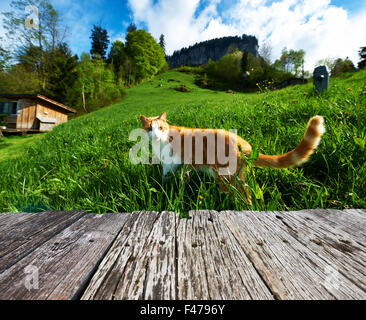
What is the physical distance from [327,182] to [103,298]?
2253 millimetres

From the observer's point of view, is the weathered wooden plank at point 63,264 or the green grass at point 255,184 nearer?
the weathered wooden plank at point 63,264

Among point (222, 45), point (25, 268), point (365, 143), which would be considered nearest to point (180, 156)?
point (25, 268)

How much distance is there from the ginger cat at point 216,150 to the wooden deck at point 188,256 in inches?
26.2

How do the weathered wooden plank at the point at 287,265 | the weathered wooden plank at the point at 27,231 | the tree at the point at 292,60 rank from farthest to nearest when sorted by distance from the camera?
1. the tree at the point at 292,60
2. the weathered wooden plank at the point at 27,231
3. the weathered wooden plank at the point at 287,265

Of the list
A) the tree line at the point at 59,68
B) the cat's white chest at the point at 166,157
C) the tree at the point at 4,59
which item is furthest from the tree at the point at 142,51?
the cat's white chest at the point at 166,157

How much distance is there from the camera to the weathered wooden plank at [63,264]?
22.3 inches

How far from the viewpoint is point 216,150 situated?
1.82 m

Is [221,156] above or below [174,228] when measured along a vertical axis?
above

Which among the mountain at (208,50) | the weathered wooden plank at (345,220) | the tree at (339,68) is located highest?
the mountain at (208,50)

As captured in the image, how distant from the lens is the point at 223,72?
42.3 metres

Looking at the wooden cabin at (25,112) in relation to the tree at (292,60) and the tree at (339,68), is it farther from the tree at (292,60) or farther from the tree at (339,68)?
the tree at (292,60)
